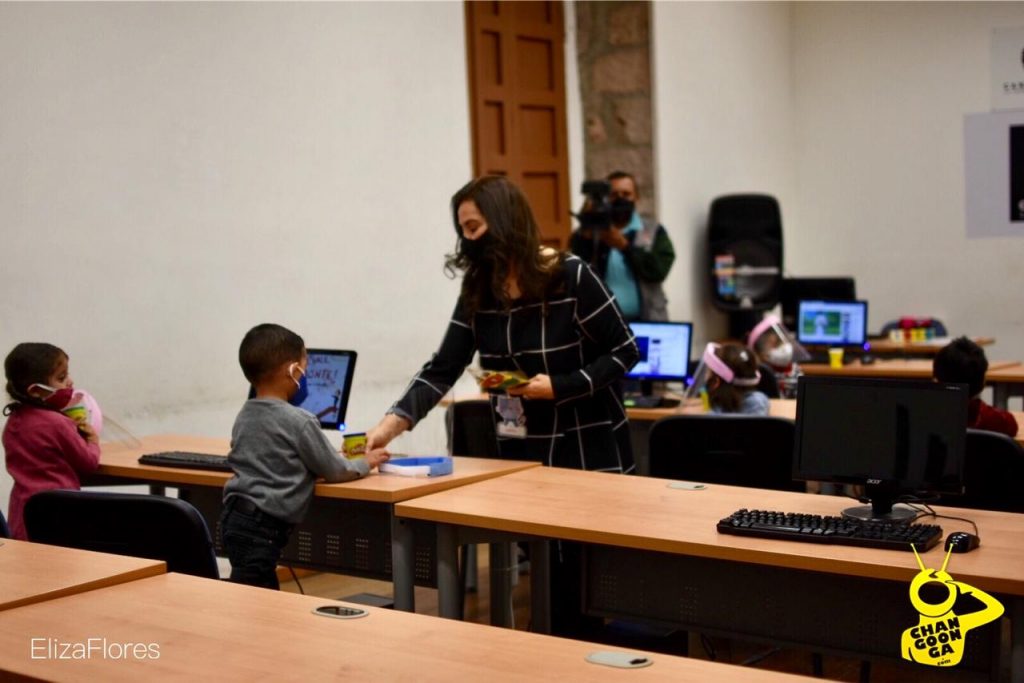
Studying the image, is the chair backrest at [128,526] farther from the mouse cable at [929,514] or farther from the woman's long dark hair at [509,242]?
the mouse cable at [929,514]

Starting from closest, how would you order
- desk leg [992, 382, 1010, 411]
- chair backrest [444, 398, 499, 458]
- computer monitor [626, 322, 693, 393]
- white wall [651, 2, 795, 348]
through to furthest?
chair backrest [444, 398, 499, 458]
computer monitor [626, 322, 693, 393]
desk leg [992, 382, 1010, 411]
white wall [651, 2, 795, 348]

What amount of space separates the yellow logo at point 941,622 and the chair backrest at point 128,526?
4.93ft

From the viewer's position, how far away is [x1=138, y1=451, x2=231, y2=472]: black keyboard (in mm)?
4090

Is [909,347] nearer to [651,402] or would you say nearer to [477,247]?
[651,402]

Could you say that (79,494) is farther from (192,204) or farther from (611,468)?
(192,204)

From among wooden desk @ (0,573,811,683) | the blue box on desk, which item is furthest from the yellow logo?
the blue box on desk

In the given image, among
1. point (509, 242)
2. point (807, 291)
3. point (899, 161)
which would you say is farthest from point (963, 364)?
point (899, 161)

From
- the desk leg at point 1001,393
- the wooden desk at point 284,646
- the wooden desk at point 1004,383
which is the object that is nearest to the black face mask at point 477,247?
the wooden desk at point 284,646

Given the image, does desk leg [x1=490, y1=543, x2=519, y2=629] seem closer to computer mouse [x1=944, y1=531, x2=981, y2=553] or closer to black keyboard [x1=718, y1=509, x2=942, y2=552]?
black keyboard [x1=718, y1=509, x2=942, y2=552]

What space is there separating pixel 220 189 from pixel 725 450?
2516mm

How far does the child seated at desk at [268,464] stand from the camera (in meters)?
3.47

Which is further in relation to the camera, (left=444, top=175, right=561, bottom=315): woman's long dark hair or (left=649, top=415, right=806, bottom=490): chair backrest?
(left=649, top=415, right=806, bottom=490): chair backrest

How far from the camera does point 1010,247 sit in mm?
9086

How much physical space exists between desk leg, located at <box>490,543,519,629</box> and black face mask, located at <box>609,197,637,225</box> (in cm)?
A: 309
